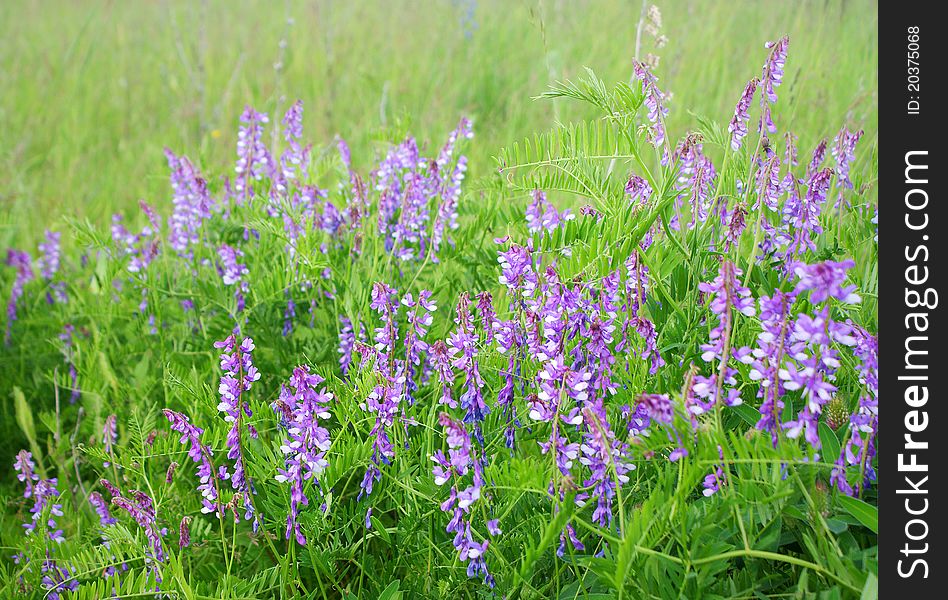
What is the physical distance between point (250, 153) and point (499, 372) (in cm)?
110

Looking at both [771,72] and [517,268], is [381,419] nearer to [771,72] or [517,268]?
[517,268]

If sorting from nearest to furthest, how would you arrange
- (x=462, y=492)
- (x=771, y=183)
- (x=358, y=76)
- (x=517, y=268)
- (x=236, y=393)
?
(x=462, y=492)
(x=236, y=393)
(x=517, y=268)
(x=771, y=183)
(x=358, y=76)

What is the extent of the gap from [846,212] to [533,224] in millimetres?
631

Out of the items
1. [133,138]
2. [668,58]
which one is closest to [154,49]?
[133,138]

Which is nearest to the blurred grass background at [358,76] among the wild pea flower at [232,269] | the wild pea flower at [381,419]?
the wild pea flower at [232,269]

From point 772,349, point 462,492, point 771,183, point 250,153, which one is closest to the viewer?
point 772,349

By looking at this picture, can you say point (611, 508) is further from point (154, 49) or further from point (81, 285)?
point (154, 49)

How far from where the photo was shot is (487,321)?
1.39 meters

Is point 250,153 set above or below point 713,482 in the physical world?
above

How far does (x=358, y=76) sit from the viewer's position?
4227mm

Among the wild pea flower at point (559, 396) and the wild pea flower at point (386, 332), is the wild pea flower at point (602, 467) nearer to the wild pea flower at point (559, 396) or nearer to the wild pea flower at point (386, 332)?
the wild pea flower at point (559, 396)

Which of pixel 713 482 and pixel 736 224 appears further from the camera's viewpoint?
pixel 736 224

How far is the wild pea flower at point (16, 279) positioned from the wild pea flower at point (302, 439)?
1.52 metres

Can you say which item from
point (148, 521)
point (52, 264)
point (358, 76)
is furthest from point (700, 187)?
point (358, 76)
